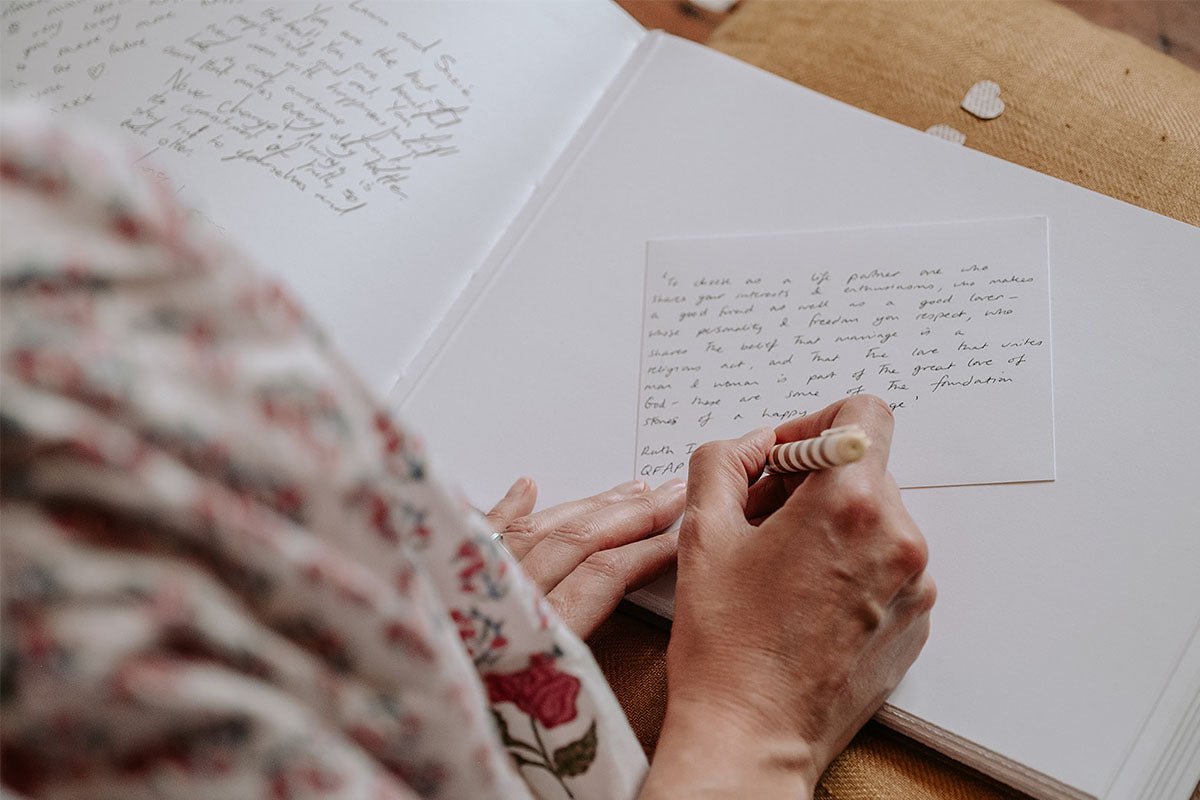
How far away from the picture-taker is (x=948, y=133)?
76 centimetres

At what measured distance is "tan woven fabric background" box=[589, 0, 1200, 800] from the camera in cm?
70

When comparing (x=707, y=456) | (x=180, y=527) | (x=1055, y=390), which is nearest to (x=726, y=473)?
(x=707, y=456)

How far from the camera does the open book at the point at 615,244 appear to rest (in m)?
0.52

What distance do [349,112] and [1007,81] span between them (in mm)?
592

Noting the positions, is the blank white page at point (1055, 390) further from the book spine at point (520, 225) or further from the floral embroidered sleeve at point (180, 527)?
the floral embroidered sleeve at point (180, 527)

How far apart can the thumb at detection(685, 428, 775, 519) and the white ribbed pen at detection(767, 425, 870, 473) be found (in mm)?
20

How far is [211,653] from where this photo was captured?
0.25 meters

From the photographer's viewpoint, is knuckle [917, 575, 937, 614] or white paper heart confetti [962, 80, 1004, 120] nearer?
knuckle [917, 575, 937, 614]

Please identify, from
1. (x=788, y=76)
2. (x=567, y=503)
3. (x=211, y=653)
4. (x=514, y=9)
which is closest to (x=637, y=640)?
(x=567, y=503)

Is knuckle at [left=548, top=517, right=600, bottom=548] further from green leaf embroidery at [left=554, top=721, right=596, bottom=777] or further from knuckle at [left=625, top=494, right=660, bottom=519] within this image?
green leaf embroidery at [left=554, top=721, right=596, bottom=777]

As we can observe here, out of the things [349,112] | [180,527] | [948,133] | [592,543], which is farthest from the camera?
[349,112]

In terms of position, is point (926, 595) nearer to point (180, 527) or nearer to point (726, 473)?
point (726, 473)

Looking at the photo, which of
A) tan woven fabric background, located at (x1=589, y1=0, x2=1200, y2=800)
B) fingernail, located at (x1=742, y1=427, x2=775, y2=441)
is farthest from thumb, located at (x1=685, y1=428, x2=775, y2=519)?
tan woven fabric background, located at (x1=589, y1=0, x2=1200, y2=800)

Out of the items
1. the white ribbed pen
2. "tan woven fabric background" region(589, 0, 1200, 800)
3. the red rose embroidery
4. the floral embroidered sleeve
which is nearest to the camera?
the floral embroidered sleeve
